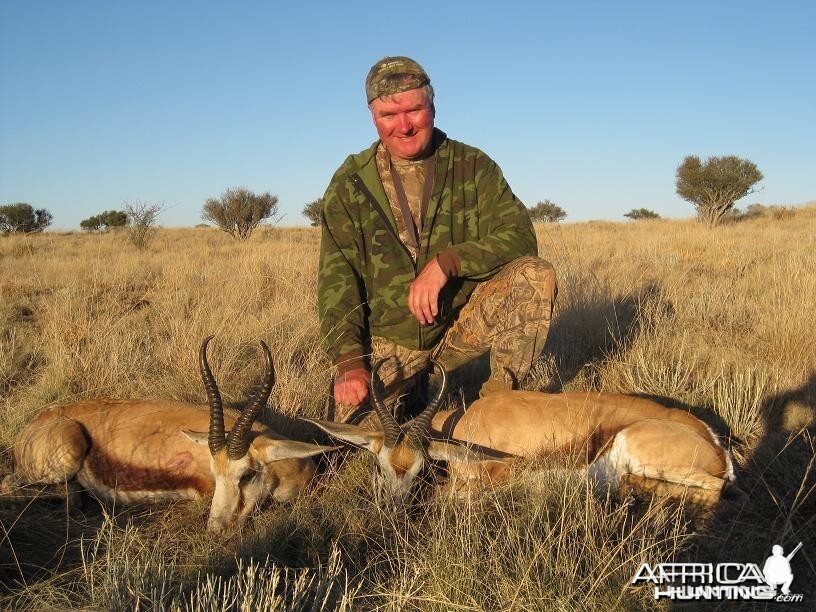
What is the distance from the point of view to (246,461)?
4.11 m

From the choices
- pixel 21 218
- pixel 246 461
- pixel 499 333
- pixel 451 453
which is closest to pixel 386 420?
pixel 451 453

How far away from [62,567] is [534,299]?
337cm

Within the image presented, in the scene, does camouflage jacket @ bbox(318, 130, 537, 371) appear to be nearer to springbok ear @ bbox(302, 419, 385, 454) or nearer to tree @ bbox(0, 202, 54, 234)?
springbok ear @ bbox(302, 419, 385, 454)

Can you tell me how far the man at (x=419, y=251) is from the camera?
490cm

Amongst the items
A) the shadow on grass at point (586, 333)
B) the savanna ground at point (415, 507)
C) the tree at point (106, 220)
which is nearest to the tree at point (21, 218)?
the tree at point (106, 220)

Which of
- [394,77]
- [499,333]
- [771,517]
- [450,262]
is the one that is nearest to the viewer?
[771,517]

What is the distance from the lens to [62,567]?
340 cm

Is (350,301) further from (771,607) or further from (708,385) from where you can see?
(771,607)

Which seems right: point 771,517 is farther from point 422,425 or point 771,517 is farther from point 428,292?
point 428,292

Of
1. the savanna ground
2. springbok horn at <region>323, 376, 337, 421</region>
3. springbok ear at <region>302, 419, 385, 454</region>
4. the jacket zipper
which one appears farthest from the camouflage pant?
springbok ear at <region>302, 419, 385, 454</region>

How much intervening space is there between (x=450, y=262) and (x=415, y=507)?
1696 mm

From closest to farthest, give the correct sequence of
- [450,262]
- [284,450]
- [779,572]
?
[779,572], [284,450], [450,262]

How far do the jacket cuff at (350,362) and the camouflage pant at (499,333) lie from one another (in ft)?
1.18
